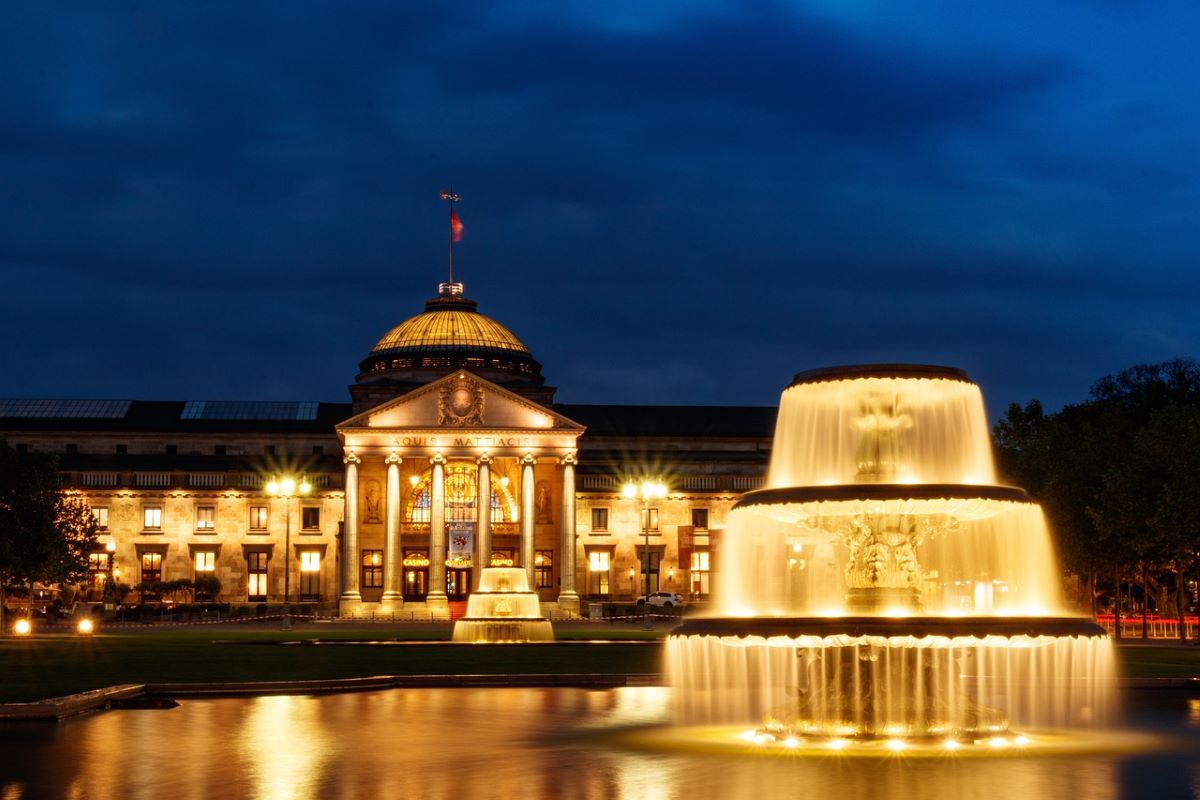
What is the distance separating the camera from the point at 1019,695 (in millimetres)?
29516

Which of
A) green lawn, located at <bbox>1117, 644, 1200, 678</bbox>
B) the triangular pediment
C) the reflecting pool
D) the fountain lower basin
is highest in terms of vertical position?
the triangular pediment

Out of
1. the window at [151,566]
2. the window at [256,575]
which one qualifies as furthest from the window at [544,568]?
the window at [151,566]

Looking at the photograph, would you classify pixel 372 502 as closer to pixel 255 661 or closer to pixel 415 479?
pixel 415 479

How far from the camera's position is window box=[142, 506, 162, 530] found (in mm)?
115938

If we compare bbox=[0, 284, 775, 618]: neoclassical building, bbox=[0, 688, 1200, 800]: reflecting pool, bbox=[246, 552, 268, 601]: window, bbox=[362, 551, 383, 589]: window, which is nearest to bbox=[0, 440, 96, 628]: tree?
bbox=[0, 284, 775, 618]: neoclassical building

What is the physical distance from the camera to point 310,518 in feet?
386

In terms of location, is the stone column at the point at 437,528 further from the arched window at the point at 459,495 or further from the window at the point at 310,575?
the window at the point at 310,575

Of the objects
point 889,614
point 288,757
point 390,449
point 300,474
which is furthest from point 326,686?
point 300,474

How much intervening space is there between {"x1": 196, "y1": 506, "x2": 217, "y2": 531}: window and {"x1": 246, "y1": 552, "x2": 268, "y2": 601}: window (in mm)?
3360

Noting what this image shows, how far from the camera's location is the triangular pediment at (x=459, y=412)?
349ft

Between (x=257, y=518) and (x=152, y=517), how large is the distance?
7.36 meters

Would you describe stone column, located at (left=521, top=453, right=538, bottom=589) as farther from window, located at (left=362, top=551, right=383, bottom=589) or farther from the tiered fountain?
the tiered fountain

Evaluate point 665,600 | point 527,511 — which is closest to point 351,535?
point 527,511

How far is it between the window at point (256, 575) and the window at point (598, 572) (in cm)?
2320
